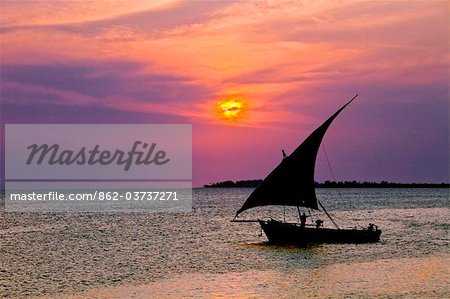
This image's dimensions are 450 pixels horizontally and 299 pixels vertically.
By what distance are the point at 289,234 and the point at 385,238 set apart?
13321mm

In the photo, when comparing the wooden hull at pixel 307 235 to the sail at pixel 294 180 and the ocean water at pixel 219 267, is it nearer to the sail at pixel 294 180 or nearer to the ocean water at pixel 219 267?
the ocean water at pixel 219 267

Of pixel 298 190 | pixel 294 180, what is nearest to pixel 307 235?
pixel 298 190

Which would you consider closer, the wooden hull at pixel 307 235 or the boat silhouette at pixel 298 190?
the boat silhouette at pixel 298 190

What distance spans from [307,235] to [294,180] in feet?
13.4

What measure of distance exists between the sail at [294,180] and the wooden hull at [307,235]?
6.16 ft

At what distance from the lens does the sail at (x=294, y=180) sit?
45562 millimetres

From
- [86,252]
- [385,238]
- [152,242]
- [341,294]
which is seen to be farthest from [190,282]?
[385,238]

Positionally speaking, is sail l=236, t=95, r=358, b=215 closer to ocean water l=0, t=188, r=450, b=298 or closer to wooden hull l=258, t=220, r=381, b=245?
wooden hull l=258, t=220, r=381, b=245

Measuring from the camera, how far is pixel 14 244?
56906 millimetres

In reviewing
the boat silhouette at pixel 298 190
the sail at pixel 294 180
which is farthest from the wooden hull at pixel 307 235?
the sail at pixel 294 180

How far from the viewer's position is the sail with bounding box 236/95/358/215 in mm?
45562

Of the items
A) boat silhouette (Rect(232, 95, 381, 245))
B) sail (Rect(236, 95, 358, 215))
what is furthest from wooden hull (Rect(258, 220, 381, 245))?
sail (Rect(236, 95, 358, 215))

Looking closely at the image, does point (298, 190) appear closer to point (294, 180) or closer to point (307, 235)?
point (294, 180)

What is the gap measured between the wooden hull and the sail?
6.16ft
